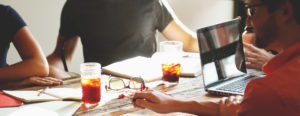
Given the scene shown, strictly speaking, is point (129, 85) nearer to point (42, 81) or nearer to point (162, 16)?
point (42, 81)

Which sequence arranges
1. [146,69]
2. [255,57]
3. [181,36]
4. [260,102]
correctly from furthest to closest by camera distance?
[181,36] → [255,57] → [146,69] → [260,102]

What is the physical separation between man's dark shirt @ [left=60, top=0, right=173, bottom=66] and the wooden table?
687 millimetres

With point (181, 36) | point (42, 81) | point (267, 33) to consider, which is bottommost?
point (42, 81)

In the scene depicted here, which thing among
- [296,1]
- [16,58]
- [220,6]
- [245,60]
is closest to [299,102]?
[296,1]

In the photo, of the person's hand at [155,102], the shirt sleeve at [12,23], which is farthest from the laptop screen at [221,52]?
the shirt sleeve at [12,23]

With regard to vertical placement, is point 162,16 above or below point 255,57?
above

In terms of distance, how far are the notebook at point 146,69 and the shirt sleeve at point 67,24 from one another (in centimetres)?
61

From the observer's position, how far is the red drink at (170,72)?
65.3 inches

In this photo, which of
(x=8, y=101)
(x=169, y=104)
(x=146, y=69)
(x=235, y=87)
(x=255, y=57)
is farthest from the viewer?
(x=255, y=57)

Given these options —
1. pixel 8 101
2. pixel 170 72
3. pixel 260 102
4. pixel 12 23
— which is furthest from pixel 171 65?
pixel 12 23

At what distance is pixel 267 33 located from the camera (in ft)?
3.45

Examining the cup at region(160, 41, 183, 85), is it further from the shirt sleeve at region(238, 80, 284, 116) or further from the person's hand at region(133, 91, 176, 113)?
the shirt sleeve at region(238, 80, 284, 116)

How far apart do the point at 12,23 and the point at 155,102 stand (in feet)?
3.60

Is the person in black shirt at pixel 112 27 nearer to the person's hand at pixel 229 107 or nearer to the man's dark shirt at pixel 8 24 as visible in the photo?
the man's dark shirt at pixel 8 24
